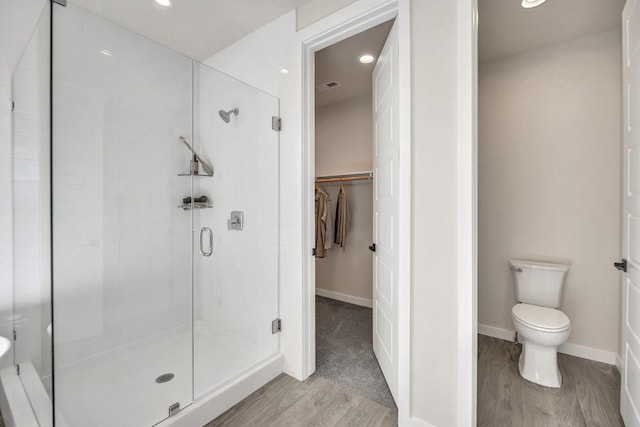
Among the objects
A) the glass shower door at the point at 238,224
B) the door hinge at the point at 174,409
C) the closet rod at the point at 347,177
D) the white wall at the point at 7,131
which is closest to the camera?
the door hinge at the point at 174,409

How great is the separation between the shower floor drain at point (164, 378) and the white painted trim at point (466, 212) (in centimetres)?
158

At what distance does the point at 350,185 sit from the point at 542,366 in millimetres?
2469

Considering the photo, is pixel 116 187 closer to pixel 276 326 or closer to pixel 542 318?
pixel 276 326

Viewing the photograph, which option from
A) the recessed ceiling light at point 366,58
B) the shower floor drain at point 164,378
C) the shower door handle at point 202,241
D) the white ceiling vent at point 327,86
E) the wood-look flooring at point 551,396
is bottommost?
the wood-look flooring at point 551,396

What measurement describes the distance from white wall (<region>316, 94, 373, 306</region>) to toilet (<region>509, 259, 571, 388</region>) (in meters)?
1.58

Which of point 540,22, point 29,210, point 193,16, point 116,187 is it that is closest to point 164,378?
point 116,187

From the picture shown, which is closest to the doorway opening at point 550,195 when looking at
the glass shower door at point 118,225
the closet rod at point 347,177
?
the closet rod at point 347,177

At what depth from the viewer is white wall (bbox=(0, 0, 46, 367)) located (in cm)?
172

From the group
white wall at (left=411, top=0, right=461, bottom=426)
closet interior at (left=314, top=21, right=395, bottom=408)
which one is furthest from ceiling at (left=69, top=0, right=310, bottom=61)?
white wall at (left=411, top=0, right=461, bottom=426)

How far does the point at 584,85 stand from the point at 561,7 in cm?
67

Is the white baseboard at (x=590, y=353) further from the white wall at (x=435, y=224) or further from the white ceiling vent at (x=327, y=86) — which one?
the white ceiling vent at (x=327, y=86)

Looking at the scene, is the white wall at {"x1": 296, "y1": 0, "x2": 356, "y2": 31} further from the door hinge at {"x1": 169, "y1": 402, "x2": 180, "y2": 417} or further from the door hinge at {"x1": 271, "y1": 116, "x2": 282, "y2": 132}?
the door hinge at {"x1": 169, "y1": 402, "x2": 180, "y2": 417}

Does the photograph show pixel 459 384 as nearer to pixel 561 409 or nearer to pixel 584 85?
pixel 561 409

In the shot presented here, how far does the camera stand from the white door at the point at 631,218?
133 cm
